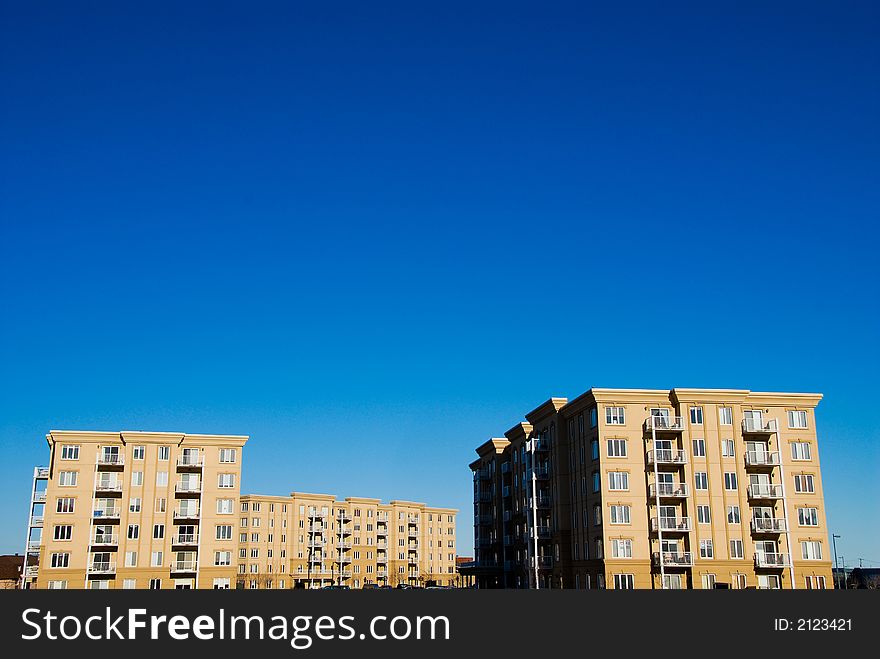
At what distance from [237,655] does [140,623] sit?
3040mm

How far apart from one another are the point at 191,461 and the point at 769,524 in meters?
57.7

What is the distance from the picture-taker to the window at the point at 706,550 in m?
74.0

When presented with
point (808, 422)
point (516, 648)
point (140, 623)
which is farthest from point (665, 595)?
point (808, 422)

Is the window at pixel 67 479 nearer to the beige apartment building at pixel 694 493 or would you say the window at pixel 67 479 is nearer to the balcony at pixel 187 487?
the balcony at pixel 187 487

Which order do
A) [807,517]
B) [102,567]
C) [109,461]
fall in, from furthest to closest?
1. [109,461]
2. [102,567]
3. [807,517]

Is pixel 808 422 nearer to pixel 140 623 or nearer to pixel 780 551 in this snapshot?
pixel 780 551

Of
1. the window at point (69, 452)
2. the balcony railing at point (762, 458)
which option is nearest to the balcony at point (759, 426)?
the balcony railing at point (762, 458)

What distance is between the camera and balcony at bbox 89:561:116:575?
8794cm

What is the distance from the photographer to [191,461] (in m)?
93.2

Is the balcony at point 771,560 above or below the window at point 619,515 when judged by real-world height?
below

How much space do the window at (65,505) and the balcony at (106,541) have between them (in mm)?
3966

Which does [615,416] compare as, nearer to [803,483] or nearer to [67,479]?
[803,483]

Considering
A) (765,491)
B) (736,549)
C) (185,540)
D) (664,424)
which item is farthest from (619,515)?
(185,540)

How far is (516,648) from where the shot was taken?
26969 mm
